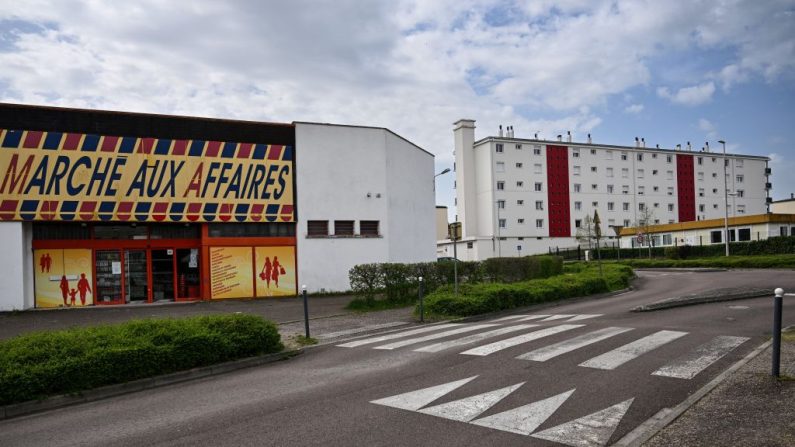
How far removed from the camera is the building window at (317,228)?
2694 centimetres

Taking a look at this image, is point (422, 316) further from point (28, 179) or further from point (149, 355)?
point (28, 179)

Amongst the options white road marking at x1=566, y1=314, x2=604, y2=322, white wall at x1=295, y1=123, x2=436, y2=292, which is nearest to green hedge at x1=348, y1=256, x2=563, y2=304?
white wall at x1=295, y1=123, x2=436, y2=292

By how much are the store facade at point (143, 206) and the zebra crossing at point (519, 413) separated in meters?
18.9

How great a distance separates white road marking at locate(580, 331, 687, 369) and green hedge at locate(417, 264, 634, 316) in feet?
19.7

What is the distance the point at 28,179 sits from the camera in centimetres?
2194

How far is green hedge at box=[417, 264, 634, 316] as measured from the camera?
1686 cm

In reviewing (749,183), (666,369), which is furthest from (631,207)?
(666,369)

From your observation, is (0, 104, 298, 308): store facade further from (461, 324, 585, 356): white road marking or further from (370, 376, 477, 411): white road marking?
(370, 376, 477, 411): white road marking

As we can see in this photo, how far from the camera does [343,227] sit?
27.7 meters

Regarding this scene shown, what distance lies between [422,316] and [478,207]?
185 ft

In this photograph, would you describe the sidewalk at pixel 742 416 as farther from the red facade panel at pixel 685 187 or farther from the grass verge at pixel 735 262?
the red facade panel at pixel 685 187

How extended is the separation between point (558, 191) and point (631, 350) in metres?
64.7

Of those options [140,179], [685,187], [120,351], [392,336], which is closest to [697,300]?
[392,336]

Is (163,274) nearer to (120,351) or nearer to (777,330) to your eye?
(120,351)
